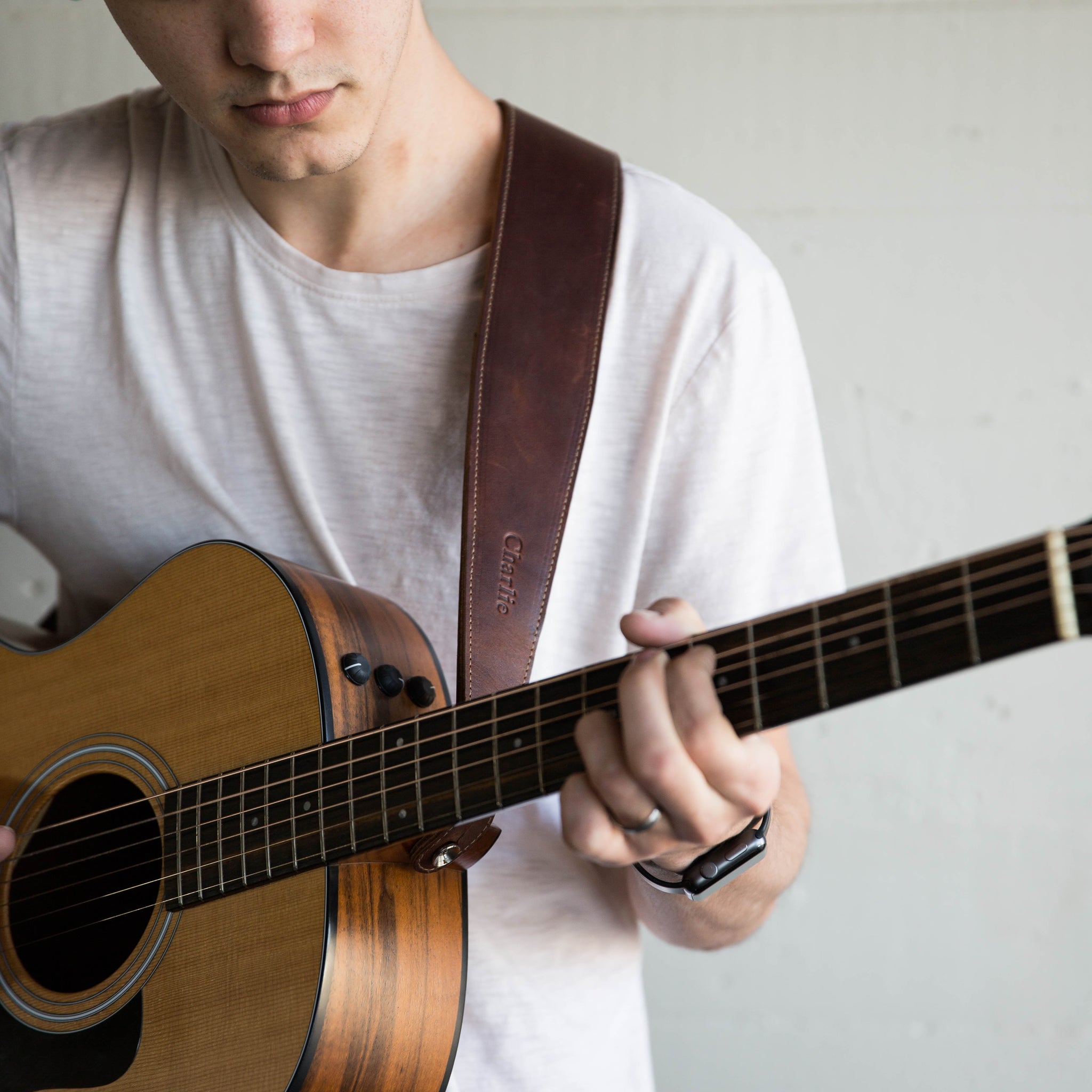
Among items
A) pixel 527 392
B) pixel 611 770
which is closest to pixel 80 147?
pixel 527 392

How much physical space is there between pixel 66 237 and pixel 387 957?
2.82 feet

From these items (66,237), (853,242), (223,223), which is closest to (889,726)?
(853,242)

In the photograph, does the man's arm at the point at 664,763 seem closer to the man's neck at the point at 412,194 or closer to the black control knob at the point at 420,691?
the black control knob at the point at 420,691

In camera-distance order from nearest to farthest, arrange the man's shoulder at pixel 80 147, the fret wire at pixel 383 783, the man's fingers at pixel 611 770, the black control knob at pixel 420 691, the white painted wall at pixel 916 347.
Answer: the man's fingers at pixel 611 770, the fret wire at pixel 383 783, the black control knob at pixel 420 691, the man's shoulder at pixel 80 147, the white painted wall at pixel 916 347

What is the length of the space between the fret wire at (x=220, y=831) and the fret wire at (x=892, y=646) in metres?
0.55

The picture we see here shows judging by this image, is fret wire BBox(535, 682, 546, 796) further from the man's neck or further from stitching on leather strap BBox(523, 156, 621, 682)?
the man's neck

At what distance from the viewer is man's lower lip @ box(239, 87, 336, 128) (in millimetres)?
837

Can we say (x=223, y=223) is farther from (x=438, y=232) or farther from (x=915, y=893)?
(x=915, y=893)

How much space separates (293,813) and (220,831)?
8 cm

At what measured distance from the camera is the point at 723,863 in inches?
29.2

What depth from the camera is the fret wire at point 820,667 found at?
0.56 m

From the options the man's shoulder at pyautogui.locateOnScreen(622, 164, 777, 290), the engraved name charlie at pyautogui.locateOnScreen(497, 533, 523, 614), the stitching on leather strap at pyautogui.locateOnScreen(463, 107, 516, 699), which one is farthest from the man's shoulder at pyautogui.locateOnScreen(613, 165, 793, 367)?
the engraved name charlie at pyautogui.locateOnScreen(497, 533, 523, 614)

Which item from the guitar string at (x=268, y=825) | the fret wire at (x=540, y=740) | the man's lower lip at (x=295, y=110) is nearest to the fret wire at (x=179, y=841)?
the guitar string at (x=268, y=825)

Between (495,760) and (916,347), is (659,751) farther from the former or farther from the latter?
(916,347)
